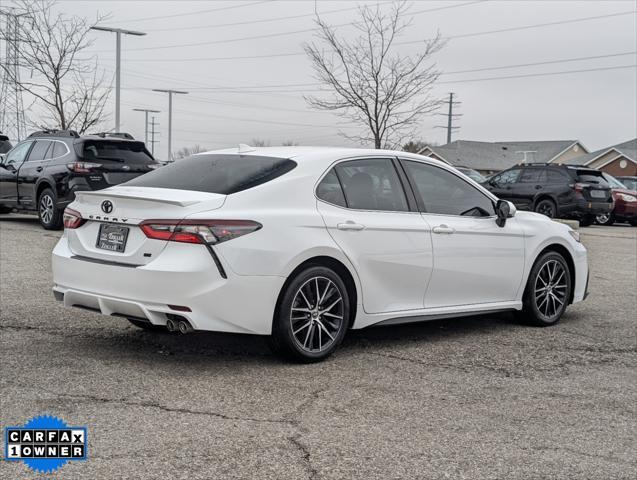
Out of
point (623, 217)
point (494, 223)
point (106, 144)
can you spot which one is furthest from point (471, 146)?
point (494, 223)

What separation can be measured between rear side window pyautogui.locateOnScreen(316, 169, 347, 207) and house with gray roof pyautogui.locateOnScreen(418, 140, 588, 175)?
249 ft

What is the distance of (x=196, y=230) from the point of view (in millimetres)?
5438

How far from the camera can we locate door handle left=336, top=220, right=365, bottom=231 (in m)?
6.08

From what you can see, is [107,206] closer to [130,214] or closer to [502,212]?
[130,214]

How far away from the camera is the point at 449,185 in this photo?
7.22 meters

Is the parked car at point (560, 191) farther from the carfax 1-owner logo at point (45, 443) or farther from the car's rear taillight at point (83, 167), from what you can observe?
the carfax 1-owner logo at point (45, 443)

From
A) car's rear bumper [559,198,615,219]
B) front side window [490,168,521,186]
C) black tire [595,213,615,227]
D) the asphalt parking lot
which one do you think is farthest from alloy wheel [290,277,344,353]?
black tire [595,213,615,227]

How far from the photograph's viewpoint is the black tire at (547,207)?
23641mm

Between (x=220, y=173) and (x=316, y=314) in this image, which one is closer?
(x=316, y=314)

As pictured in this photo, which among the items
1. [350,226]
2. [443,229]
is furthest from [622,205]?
[350,226]

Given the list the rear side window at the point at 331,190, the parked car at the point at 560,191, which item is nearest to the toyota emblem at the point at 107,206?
the rear side window at the point at 331,190

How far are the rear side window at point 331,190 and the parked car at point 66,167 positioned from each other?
341 inches

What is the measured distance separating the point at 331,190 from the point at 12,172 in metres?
11.4

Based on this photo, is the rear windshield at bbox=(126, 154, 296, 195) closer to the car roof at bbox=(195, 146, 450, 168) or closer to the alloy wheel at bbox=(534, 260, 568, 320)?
the car roof at bbox=(195, 146, 450, 168)
